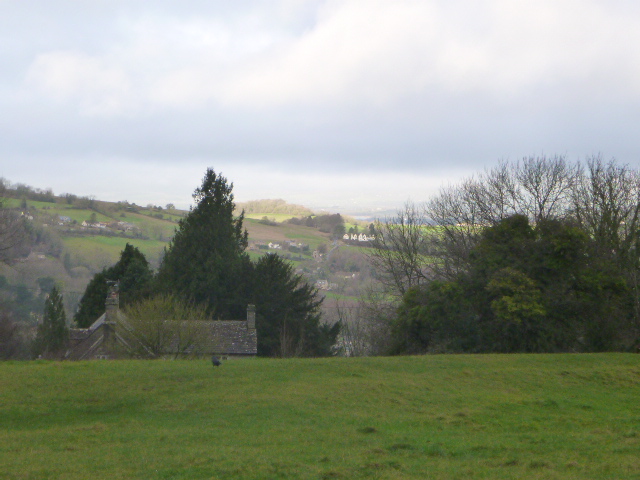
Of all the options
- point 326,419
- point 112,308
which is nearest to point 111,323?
point 112,308

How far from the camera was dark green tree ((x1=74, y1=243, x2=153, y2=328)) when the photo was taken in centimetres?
5119

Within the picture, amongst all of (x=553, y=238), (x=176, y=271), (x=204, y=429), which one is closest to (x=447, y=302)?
(x=553, y=238)

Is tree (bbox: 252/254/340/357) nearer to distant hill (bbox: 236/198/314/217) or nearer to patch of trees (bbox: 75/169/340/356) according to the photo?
patch of trees (bbox: 75/169/340/356)

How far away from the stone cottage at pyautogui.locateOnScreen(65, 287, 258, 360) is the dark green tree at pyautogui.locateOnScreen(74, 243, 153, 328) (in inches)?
306

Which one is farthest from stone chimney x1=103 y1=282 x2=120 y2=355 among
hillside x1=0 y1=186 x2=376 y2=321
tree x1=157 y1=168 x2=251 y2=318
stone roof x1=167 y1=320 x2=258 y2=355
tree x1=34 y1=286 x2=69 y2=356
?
hillside x1=0 y1=186 x2=376 y2=321

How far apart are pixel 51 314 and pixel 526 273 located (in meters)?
34.5

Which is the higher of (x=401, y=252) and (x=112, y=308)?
(x=401, y=252)

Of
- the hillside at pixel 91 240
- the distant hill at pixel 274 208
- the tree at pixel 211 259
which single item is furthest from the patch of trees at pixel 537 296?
the distant hill at pixel 274 208

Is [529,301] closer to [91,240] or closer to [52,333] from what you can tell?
[52,333]

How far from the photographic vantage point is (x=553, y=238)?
1155 inches

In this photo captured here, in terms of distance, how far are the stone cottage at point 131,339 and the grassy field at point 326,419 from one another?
9.61 metres

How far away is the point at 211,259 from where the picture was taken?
52.4 metres

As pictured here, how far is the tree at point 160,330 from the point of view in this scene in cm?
2839

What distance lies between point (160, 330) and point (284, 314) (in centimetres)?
1932
